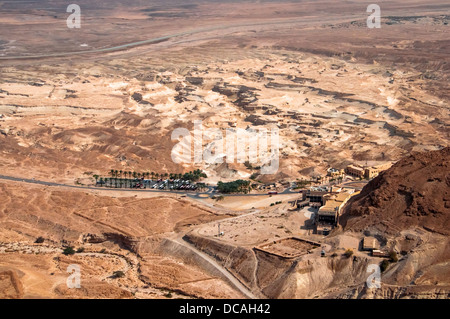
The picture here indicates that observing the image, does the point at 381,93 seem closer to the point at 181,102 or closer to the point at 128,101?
the point at 181,102

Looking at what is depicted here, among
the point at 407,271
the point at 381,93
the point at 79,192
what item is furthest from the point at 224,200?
the point at 381,93

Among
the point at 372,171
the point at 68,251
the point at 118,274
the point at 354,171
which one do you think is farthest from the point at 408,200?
the point at 68,251

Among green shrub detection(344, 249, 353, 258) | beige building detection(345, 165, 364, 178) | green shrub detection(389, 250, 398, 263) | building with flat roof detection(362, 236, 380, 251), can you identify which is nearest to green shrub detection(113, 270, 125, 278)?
green shrub detection(344, 249, 353, 258)

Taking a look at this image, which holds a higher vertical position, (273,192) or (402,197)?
(402,197)

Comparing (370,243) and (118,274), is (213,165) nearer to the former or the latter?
(118,274)

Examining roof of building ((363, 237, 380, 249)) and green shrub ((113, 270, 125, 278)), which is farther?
green shrub ((113, 270, 125, 278))

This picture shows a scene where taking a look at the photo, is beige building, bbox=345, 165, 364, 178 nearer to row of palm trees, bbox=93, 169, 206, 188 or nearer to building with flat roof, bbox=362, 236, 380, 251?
row of palm trees, bbox=93, 169, 206, 188
